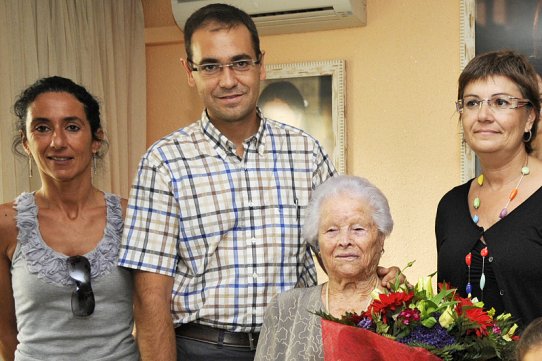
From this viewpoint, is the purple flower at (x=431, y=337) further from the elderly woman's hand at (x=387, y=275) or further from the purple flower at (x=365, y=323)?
the elderly woman's hand at (x=387, y=275)

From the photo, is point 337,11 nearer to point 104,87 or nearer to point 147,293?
point 104,87

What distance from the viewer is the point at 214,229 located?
88.9 inches

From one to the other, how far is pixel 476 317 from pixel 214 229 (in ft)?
2.70

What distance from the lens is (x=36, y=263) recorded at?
227 centimetres

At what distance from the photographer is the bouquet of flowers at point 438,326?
168 centimetres

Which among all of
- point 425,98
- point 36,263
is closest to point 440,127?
point 425,98

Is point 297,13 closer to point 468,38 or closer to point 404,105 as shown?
point 404,105

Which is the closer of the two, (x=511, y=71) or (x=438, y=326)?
(x=438, y=326)

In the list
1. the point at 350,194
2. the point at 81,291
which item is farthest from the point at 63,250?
the point at 350,194

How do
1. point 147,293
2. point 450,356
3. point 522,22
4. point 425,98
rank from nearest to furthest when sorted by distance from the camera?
point 450,356 < point 147,293 < point 522,22 < point 425,98

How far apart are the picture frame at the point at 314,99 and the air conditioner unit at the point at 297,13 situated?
0.68 ft

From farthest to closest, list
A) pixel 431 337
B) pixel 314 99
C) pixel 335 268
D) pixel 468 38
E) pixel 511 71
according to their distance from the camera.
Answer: pixel 314 99
pixel 468 38
pixel 511 71
pixel 335 268
pixel 431 337

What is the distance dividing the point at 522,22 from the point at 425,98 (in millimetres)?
624

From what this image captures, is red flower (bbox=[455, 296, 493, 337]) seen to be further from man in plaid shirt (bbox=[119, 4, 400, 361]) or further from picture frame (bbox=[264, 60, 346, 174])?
picture frame (bbox=[264, 60, 346, 174])
